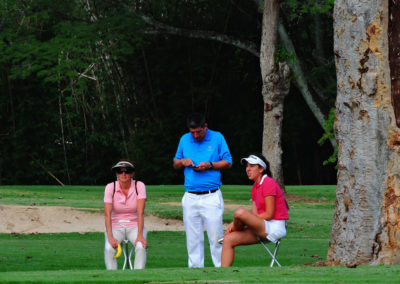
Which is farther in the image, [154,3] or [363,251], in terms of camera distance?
[154,3]

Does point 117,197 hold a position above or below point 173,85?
below

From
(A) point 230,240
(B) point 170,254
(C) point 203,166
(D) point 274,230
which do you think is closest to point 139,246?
(A) point 230,240

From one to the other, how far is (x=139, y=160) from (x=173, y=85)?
4302 millimetres

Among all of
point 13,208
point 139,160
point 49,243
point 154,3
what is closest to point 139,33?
point 154,3

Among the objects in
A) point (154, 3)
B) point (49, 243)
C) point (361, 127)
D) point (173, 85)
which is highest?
point (154, 3)

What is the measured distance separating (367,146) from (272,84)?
1581 cm

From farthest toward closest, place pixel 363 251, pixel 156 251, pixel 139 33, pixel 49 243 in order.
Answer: pixel 139 33
pixel 49 243
pixel 156 251
pixel 363 251

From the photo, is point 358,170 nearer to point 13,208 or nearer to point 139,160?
point 13,208

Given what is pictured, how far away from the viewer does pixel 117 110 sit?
41.3 m

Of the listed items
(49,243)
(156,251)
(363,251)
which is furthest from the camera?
(49,243)

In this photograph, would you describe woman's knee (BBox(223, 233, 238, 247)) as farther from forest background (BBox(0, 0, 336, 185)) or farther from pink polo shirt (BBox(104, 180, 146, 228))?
forest background (BBox(0, 0, 336, 185))

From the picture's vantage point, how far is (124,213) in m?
10.5

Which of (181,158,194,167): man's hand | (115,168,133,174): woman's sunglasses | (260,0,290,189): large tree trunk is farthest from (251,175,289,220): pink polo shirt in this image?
(260,0,290,189): large tree trunk

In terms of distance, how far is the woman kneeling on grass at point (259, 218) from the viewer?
10250mm
